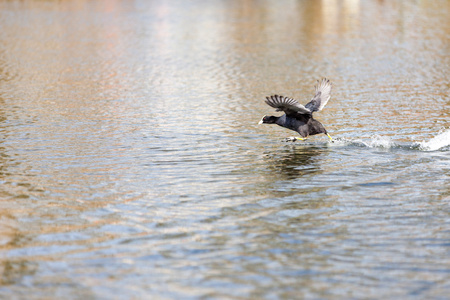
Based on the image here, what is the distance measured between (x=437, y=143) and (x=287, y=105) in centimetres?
364

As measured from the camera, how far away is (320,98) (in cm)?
1638

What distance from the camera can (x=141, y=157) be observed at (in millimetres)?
14711

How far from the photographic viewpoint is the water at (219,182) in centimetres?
820

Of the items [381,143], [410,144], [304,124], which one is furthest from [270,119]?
[410,144]

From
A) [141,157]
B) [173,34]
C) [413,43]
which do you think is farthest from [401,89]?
[173,34]

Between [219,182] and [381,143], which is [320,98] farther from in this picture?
[219,182]

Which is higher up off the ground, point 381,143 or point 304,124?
point 304,124

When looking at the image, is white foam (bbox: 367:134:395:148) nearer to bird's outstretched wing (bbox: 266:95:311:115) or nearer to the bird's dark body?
the bird's dark body

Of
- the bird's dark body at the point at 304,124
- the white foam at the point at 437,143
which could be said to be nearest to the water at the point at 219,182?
the white foam at the point at 437,143

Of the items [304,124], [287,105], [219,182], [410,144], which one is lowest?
[219,182]

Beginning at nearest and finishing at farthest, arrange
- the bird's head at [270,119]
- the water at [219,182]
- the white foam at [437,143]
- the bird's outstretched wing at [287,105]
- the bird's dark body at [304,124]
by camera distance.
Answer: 1. the water at [219,182]
2. the bird's outstretched wing at [287,105]
3. the white foam at [437,143]
4. the bird's dark body at [304,124]
5. the bird's head at [270,119]

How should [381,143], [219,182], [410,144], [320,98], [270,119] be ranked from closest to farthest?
[219,182] → [381,143] → [410,144] → [270,119] → [320,98]

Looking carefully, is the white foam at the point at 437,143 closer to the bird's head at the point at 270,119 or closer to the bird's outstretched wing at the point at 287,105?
the bird's outstretched wing at the point at 287,105

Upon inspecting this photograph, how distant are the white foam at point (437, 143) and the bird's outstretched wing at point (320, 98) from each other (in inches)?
102
